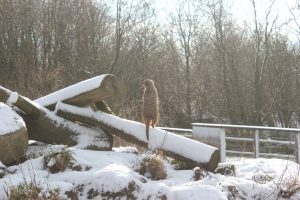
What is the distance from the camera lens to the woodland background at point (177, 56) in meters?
23.1

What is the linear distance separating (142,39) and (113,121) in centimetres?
2101

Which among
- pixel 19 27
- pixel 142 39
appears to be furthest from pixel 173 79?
pixel 19 27

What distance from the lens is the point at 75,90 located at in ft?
27.0

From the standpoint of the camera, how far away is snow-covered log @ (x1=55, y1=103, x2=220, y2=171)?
7.37 m

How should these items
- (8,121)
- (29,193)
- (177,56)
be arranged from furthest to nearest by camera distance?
(177,56) < (8,121) < (29,193)

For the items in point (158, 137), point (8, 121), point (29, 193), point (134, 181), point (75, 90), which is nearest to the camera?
point (29, 193)

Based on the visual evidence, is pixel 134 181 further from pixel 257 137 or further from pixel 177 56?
pixel 177 56

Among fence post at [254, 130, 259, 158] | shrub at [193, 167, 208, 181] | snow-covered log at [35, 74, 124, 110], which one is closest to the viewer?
shrub at [193, 167, 208, 181]

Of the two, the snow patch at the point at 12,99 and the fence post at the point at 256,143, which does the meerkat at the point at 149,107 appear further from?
the fence post at the point at 256,143

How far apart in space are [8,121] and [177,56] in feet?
84.1

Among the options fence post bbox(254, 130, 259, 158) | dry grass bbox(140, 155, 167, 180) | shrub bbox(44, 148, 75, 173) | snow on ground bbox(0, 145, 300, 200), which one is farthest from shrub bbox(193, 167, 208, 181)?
fence post bbox(254, 130, 259, 158)

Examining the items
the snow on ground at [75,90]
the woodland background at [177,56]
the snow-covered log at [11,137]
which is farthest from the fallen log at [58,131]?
the woodland background at [177,56]

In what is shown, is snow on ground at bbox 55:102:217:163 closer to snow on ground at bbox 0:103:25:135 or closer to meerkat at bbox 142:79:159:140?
meerkat at bbox 142:79:159:140

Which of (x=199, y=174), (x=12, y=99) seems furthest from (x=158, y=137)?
(x=12, y=99)
